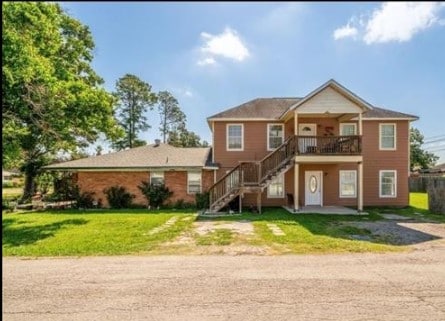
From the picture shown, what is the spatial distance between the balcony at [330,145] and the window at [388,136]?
12.2 ft

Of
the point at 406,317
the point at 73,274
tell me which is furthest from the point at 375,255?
the point at 73,274

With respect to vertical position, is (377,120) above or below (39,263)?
above

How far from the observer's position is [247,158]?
62.5 feet

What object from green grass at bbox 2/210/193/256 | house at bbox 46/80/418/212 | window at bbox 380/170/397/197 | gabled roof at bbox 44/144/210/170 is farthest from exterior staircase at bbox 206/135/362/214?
window at bbox 380/170/397/197

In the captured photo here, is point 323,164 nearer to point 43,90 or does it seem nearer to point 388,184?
point 388,184

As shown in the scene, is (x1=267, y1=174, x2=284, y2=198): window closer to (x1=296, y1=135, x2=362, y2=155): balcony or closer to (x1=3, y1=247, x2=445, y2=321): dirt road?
(x1=296, y1=135, x2=362, y2=155): balcony

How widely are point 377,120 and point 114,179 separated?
48.9ft

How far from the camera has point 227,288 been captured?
5578 mm

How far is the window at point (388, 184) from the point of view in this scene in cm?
1928

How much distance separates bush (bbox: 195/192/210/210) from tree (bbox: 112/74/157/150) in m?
18.7

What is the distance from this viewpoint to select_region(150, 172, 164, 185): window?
19250 millimetres

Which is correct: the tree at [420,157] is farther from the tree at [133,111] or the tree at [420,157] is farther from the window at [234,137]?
the window at [234,137]

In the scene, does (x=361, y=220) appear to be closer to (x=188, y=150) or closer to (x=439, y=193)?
(x=439, y=193)

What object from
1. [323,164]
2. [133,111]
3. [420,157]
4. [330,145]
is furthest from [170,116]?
[420,157]
